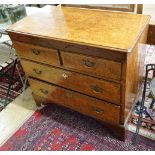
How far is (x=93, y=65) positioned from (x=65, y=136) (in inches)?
26.8

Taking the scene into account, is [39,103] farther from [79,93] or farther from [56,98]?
[79,93]

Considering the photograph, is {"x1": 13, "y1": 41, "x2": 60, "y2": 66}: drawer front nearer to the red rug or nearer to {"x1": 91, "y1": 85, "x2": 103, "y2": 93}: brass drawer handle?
{"x1": 91, "y1": 85, "x2": 103, "y2": 93}: brass drawer handle

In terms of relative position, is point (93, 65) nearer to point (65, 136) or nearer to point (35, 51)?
point (35, 51)

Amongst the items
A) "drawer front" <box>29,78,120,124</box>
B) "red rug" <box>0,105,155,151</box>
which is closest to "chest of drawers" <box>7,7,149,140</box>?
"drawer front" <box>29,78,120,124</box>

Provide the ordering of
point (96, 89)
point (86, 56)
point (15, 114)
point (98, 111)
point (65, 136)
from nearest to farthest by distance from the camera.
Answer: point (86, 56), point (96, 89), point (98, 111), point (65, 136), point (15, 114)

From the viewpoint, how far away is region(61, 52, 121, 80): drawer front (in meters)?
1.13

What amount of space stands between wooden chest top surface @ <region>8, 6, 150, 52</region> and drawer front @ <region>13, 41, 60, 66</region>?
0.10 m

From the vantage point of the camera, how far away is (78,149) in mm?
1519

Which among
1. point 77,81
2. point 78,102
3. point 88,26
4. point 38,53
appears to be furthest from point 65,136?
point 88,26

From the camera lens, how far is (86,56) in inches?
46.4

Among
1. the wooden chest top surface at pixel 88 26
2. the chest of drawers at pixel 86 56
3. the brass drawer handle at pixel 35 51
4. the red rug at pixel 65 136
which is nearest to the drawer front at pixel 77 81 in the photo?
the chest of drawers at pixel 86 56

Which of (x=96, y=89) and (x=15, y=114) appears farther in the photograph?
(x=15, y=114)

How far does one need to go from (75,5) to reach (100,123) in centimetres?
90

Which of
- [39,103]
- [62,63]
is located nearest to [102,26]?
[62,63]
